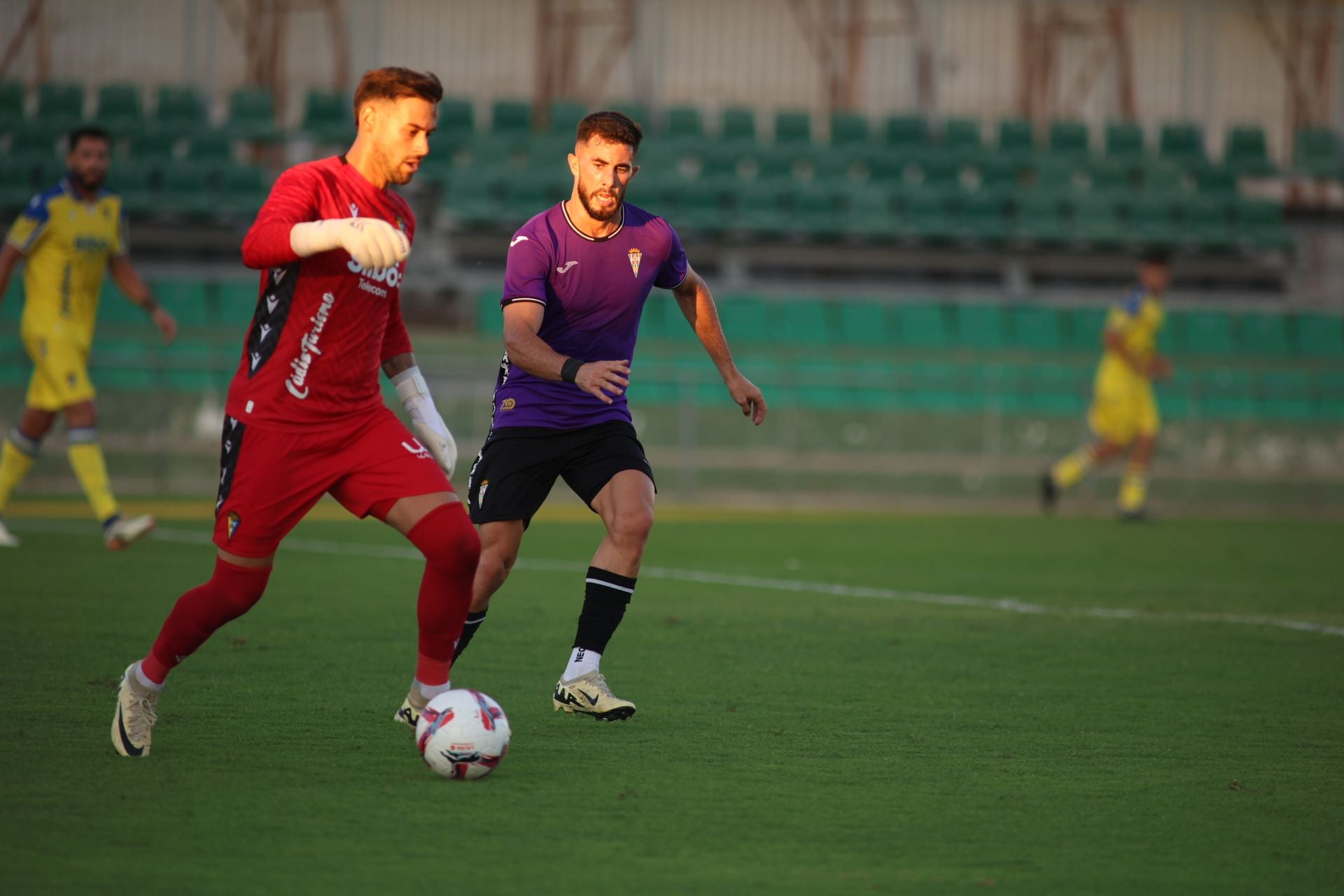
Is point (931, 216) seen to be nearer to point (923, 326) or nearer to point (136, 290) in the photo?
point (923, 326)

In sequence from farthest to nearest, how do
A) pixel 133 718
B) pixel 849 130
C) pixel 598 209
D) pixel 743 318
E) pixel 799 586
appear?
pixel 849 130
pixel 743 318
pixel 799 586
pixel 598 209
pixel 133 718

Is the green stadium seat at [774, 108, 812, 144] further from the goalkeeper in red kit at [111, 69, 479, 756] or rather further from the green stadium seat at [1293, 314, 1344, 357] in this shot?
the goalkeeper in red kit at [111, 69, 479, 756]

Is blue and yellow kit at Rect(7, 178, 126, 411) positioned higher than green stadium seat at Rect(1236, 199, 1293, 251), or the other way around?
green stadium seat at Rect(1236, 199, 1293, 251)

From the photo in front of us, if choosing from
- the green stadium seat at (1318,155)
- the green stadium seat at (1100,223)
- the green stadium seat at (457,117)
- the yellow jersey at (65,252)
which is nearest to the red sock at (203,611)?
the yellow jersey at (65,252)

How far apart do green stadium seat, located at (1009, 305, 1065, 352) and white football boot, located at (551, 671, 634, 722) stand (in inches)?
675

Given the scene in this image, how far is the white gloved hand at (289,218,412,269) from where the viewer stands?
14.4ft

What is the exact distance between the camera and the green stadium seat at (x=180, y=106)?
2336 cm

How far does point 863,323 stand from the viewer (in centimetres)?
2178

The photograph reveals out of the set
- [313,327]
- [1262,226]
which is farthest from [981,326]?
[313,327]

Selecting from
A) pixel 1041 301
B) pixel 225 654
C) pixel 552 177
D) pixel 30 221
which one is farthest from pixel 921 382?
pixel 225 654

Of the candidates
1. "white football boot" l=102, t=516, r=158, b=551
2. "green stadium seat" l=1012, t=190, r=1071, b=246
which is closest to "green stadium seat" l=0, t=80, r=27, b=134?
"white football boot" l=102, t=516, r=158, b=551

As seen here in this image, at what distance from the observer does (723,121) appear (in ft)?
84.6

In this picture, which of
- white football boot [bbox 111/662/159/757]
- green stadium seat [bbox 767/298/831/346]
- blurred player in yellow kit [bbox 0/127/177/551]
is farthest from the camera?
green stadium seat [bbox 767/298/831/346]

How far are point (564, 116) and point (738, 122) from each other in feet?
9.91
